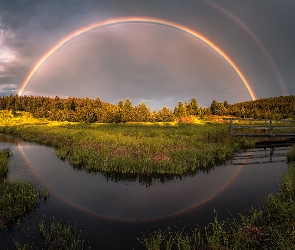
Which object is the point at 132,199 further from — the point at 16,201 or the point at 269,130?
the point at 269,130

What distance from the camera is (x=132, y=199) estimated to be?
16.2 meters

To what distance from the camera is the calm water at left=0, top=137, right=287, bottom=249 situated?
11859 millimetres

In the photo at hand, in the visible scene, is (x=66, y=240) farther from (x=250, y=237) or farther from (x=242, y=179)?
(x=242, y=179)

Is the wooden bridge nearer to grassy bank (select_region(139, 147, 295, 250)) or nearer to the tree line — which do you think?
grassy bank (select_region(139, 147, 295, 250))

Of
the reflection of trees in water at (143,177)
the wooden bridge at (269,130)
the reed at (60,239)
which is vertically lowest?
the reed at (60,239)

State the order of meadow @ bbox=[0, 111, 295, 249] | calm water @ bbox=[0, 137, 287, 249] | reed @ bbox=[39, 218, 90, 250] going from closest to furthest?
1. meadow @ bbox=[0, 111, 295, 249]
2. reed @ bbox=[39, 218, 90, 250]
3. calm water @ bbox=[0, 137, 287, 249]

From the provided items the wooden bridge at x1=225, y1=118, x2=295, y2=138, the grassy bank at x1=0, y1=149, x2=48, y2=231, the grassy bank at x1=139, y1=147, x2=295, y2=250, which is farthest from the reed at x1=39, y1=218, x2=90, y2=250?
the wooden bridge at x1=225, y1=118, x2=295, y2=138

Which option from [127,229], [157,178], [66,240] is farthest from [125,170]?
[66,240]

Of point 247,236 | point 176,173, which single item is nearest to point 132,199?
point 176,173

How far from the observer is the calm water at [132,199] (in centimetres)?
1186

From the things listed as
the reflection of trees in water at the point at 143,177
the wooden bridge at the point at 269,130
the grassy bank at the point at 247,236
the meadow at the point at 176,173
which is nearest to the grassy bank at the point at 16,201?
the meadow at the point at 176,173

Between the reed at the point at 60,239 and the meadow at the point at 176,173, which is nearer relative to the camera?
the meadow at the point at 176,173

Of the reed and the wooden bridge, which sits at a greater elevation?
the wooden bridge

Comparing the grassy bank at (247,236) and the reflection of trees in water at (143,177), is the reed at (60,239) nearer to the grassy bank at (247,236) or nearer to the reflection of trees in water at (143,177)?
the grassy bank at (247,236)
